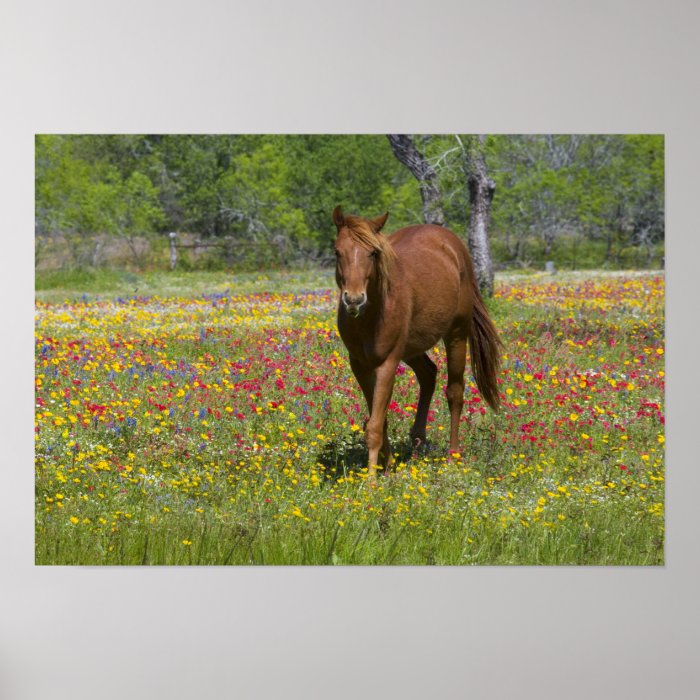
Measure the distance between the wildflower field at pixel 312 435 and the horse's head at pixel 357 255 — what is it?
0.36m

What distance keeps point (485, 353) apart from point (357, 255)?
3.24 ft

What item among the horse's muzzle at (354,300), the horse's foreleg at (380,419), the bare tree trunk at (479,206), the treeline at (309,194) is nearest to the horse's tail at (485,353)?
the bare tree trunk at (479,206)

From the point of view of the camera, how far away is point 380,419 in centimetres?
612

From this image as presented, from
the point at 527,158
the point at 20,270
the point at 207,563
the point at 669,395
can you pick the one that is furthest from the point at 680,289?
the point at 20,270

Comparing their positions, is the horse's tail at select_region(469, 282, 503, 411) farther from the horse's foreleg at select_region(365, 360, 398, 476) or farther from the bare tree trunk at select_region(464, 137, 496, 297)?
the horse's foreleg at select_region(365, 360, 398, 476)

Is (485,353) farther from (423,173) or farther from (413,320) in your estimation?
A: (423,173)

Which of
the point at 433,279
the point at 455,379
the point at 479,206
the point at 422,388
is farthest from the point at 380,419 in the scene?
the point at 479,206

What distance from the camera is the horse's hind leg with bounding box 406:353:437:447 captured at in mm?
6367

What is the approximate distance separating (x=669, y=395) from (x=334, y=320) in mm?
1743

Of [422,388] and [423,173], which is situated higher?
[423,173]

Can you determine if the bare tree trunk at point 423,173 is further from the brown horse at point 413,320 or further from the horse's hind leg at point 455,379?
the horse's hind leg at point 455,379

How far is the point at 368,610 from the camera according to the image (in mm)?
6105

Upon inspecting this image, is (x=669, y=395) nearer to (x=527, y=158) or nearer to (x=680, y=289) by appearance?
(x=680, y=289)
